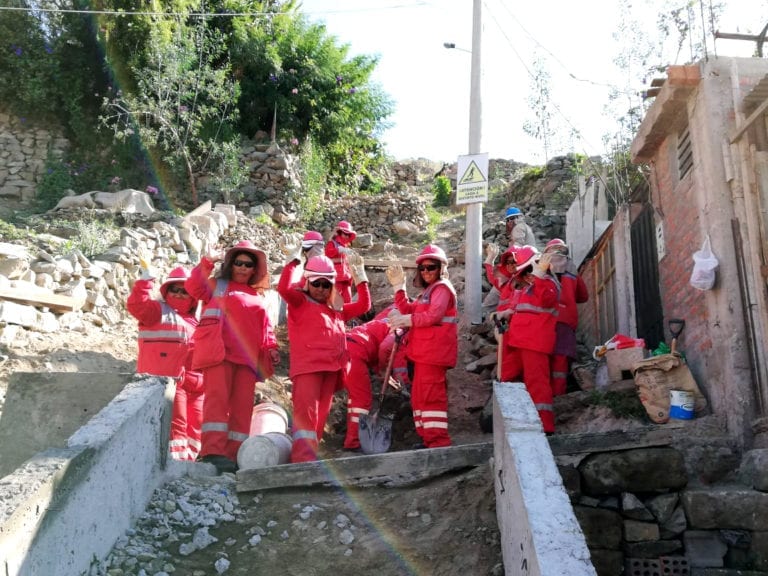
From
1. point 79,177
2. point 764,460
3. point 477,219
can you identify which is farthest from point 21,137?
point 764,460

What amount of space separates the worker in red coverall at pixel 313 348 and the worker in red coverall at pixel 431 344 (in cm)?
57

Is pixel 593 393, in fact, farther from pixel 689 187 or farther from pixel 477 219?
pixel 477 219

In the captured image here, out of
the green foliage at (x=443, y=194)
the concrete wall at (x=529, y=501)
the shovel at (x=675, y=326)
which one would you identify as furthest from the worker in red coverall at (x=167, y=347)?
the green foliage at (x=443, y=194)

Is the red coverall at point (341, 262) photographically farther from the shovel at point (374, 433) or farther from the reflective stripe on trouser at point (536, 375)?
the reflective stripe on trouser at point (536, 375)

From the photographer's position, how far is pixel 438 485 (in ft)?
14.2

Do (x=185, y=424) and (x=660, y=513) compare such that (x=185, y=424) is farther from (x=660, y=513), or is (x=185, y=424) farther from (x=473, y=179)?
(x=473, y=179)

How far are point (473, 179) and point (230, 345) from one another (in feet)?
16.1

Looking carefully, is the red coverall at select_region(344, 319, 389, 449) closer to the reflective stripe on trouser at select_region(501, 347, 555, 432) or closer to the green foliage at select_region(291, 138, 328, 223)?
the reflective stripe on trouser at select_region(501, 347, 555, 432)

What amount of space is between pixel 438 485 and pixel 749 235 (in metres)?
2.90

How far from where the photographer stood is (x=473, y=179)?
9.41 metres

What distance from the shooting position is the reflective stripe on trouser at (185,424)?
5.52 m

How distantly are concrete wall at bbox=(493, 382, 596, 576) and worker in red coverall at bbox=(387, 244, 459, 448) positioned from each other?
152 centimetres

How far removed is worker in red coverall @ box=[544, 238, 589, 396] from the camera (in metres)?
6.55

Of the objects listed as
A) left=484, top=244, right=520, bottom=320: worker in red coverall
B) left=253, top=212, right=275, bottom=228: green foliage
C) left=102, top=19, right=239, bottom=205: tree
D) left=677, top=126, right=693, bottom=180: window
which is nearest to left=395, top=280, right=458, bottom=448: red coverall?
left=484, top=244, right=520, bottom=320: worker in red coverall
